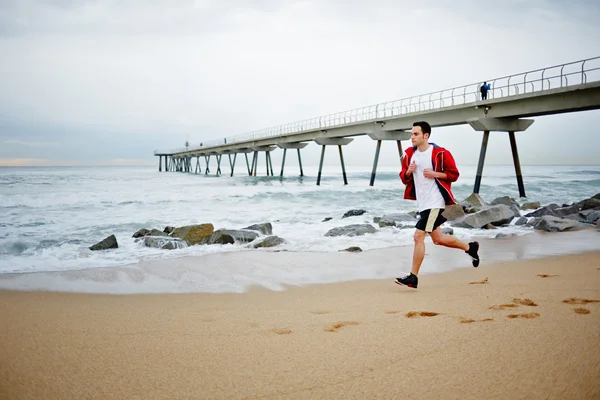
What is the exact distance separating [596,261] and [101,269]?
662cm

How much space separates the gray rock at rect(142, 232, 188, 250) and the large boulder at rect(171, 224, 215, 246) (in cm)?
31

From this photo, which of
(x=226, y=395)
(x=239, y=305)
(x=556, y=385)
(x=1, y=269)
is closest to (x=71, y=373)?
(x=226, y=395)

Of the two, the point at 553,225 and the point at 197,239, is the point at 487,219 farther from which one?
the point at 197,239

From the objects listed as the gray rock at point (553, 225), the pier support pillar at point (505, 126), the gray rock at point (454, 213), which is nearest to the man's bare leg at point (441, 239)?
the gray rock at point (553, 225)

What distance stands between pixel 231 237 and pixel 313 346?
6.18 m

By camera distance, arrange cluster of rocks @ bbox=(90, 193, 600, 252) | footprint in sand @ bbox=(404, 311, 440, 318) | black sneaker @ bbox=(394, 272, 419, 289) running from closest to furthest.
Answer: footprint in sand @ bbox=(404, 311, 440, 318)
black sneaker @ bbox=(394, 272, 419, 289)
cluster of rocks @ bbox=(90, 193, 600, 252)

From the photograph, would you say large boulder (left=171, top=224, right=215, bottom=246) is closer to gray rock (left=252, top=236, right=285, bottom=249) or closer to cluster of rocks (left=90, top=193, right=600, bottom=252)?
cluster of rocks (left=90, top=193, right=600, bottom=252)

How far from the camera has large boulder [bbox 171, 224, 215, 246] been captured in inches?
329

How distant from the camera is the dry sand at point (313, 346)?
5.72ft

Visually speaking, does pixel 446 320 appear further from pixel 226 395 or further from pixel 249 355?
pixel 226 395

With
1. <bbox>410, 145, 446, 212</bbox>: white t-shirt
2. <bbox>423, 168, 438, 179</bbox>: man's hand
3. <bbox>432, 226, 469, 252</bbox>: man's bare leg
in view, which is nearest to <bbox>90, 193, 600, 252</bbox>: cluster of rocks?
<bbox>432, 226, 469, 252</bbox>: man's bare leg

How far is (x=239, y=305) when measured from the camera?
3.61m

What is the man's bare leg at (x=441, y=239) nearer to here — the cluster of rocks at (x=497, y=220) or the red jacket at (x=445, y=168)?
the red jacket at (x=445, y=168)

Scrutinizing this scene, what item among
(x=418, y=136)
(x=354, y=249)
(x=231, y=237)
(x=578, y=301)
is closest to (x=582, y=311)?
(x=578, y=301)
